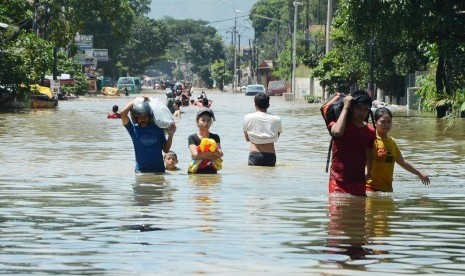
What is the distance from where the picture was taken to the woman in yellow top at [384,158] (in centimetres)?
1439

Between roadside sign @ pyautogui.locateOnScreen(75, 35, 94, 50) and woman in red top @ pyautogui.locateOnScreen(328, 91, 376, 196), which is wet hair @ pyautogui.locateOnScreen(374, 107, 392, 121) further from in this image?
roadside sign @ pyautogui.locateOnScreen(75, 35, 94, 50)

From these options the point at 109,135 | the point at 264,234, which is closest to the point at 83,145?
the point at 109,135

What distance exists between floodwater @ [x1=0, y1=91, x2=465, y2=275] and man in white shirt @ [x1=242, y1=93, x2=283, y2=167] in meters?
0.35

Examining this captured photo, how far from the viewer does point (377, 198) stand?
48.9 ft

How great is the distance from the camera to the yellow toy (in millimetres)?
18359

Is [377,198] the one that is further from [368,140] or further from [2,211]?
[2,211]

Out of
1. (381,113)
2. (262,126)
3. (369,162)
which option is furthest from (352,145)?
(262,126)

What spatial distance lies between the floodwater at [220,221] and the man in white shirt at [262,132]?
1.13ft

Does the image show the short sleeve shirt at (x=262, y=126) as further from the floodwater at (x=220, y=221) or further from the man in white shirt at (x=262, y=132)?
the floodwater at (x=220, y=221)

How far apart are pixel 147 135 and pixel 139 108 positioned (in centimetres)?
42

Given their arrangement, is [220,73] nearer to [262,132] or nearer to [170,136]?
[262,132]

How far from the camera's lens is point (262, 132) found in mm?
20297

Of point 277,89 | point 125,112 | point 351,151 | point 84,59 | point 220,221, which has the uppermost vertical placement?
point 125,112

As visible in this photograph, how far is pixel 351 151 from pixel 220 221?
5.08 feet
